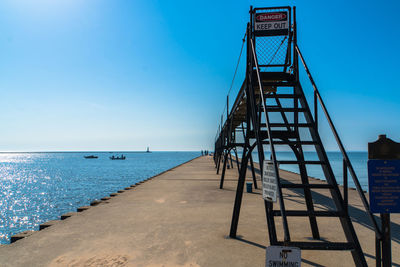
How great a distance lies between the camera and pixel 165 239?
543 cm

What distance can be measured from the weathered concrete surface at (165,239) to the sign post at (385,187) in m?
1.28

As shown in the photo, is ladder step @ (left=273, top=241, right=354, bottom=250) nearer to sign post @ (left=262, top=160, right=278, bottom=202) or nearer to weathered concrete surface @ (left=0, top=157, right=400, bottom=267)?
sign post @ (left=262, top=160, right=278, bottom=202)

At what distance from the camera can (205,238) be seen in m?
5.48

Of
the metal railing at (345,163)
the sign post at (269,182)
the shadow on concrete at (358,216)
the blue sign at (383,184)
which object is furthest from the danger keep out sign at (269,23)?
the shadow on concrete at (358,216)

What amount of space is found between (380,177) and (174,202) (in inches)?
294

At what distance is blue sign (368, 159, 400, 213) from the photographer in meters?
3.21

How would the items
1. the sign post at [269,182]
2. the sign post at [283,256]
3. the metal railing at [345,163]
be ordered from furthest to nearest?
the sign post at [269,182] < the metal railing at [345,163] < the sign post at [283,256]

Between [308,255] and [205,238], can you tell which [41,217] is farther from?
[308,255]

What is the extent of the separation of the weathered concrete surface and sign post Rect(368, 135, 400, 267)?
1278 mm

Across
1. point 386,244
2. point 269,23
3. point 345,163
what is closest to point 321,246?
point 386,244

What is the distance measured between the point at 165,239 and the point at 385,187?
165 inches

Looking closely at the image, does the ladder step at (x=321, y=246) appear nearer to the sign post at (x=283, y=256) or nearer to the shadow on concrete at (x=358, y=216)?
the sign post at (x=283, y=256)

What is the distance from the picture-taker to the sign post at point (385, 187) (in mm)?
3207

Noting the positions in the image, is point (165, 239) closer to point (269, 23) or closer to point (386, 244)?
point (386, 244)
